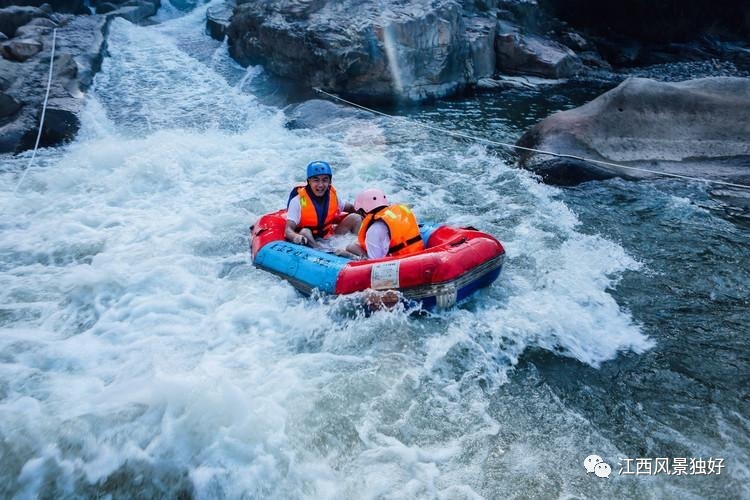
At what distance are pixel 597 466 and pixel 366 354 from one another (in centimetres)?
175

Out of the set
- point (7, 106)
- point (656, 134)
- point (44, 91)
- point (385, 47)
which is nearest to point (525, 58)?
point (385, 47)

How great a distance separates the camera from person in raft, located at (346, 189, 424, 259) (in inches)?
177

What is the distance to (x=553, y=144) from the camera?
754cm

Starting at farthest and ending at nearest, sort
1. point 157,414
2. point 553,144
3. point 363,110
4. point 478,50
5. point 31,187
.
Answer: point 478,50 → point 363,110 → point 553,144 → point 31,187 → point 157,414

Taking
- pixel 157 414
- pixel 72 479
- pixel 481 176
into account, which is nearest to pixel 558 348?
pixel 157 414

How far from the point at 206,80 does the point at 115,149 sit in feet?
18.1

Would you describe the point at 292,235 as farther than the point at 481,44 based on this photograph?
No

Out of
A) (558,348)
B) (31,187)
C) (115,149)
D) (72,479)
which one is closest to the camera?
(72,479)

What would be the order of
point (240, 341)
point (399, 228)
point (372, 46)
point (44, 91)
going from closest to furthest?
point (240, 341), point (399, 228), point (44, 91), point (372, 46)

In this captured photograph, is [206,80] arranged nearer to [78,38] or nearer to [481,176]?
[78,38]

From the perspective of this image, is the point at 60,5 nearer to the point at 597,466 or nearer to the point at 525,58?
the point at 525,58

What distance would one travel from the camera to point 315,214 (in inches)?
211

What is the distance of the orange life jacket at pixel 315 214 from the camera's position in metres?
5.29

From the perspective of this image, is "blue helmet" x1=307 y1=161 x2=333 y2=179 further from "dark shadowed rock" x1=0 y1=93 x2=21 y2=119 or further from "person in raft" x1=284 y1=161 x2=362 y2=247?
"dark shadowed rock" x1=0 y1=93 x2=21 y2=119
